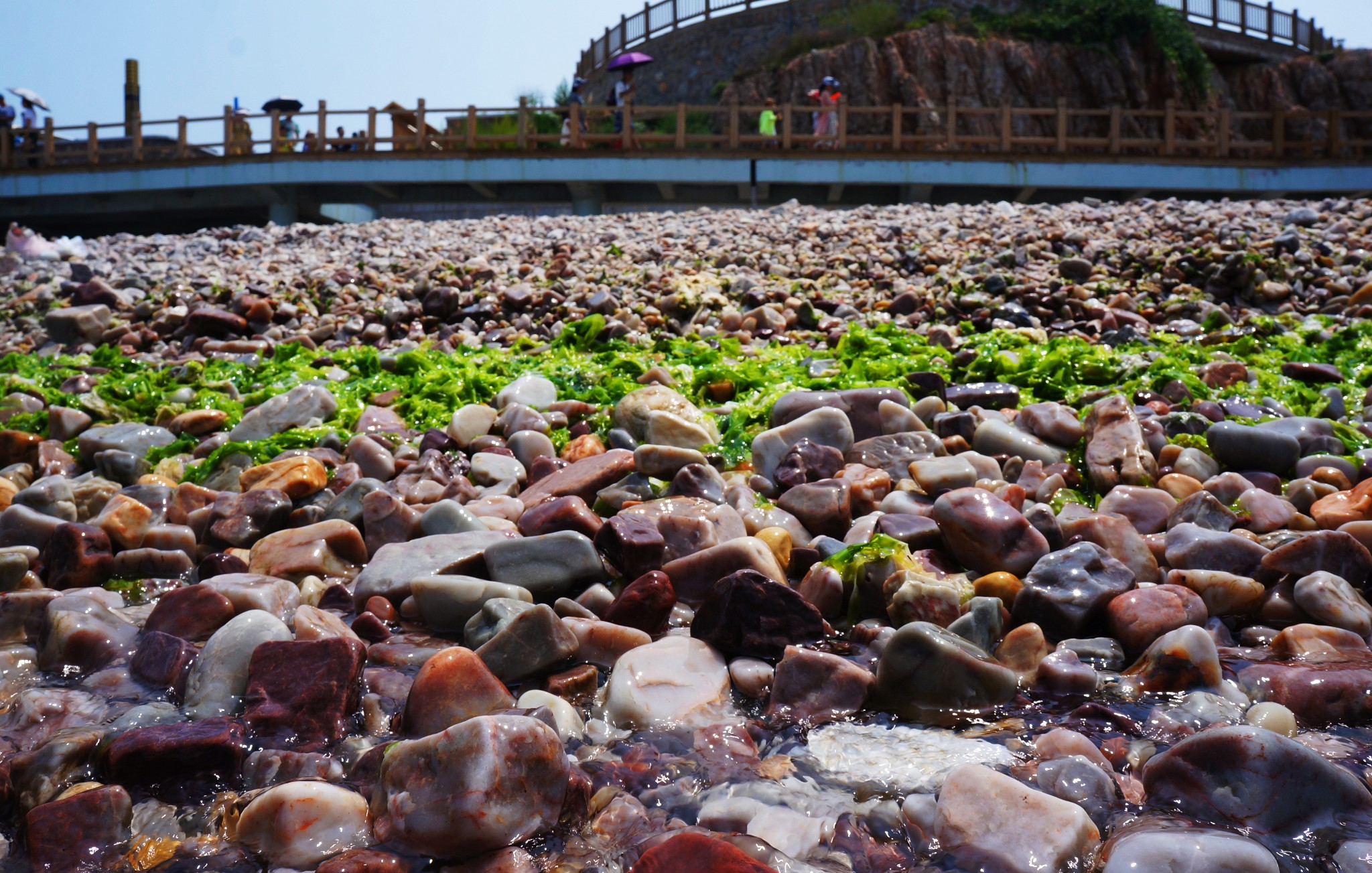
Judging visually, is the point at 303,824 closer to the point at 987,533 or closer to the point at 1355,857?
the point at 1355,857

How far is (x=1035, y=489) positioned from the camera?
3320 mm

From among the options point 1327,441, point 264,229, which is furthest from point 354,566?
point 264,229

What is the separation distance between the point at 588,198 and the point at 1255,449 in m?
16.2

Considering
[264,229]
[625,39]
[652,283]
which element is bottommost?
[652,283]

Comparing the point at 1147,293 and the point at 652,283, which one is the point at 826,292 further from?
the point at 1147,293

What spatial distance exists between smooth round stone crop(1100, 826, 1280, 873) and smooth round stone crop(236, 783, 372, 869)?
4.45 feet

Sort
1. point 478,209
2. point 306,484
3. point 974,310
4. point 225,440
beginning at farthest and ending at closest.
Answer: point 478,209, point 974,310, point 225,440, point 306,484

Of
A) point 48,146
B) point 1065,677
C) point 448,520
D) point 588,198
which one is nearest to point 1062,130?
point 588,198

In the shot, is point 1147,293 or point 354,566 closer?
point 354,566

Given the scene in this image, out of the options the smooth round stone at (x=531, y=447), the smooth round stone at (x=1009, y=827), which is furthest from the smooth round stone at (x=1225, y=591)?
the smooth round stone at (x=531, y=447)

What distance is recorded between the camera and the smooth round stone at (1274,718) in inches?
77.0

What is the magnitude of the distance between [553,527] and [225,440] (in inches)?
90.6

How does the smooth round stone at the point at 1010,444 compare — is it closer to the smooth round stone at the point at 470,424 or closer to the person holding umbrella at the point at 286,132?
the smooth round stone at the point at 470,424

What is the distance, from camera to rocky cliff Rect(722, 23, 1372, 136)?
98.6 ft
